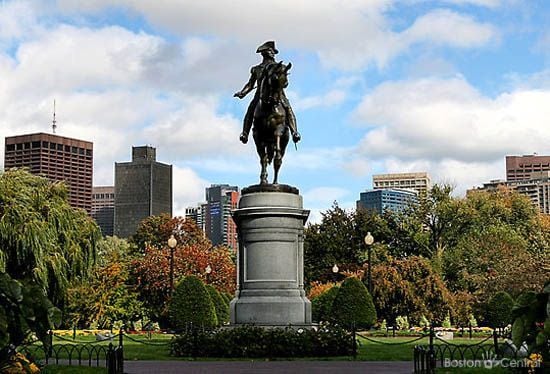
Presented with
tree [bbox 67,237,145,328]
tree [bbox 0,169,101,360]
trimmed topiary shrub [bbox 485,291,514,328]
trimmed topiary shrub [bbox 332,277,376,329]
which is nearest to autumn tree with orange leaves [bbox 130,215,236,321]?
tree [bbox 67,237,145,328]

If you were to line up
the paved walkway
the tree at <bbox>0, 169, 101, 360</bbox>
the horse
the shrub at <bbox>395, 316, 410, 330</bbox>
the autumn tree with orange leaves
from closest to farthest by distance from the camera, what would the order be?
the paved walkway < the horse < the tree at <bbox>0, 169, 101, 360</bbox> < the shrub at <bbox>395, 316, 410, 330</bbox> < the autumn tree with orange leaves

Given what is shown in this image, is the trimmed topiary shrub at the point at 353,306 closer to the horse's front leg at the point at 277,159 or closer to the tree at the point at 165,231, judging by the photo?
the horse's front leg at the point at 277,159

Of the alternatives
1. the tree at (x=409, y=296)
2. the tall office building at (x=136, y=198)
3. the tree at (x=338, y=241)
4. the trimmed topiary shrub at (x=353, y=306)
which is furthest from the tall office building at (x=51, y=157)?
the trimmed topiary shrub at (x=353, y=306)

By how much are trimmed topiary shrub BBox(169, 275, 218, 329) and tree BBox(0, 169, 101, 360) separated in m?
4.87

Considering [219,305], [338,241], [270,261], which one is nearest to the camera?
[270,261]

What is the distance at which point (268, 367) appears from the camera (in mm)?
18547

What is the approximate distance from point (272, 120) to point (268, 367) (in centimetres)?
873

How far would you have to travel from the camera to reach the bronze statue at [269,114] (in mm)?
25016

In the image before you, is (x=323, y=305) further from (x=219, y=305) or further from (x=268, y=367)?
(x=268, y=367)

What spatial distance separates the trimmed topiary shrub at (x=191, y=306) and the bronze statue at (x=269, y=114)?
12.4 metres

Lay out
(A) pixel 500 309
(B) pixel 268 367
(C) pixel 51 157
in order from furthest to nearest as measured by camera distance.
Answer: (C) pixel 51 157 → (A) pixel 500 309 → (B) pixel 268 367

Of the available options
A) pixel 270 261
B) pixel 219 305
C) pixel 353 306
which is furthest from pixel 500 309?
pixel 270 261

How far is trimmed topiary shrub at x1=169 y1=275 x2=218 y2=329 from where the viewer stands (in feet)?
119

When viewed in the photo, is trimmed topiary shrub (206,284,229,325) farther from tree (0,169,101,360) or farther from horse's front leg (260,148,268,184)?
horse's front leg (260,148,268,184)
